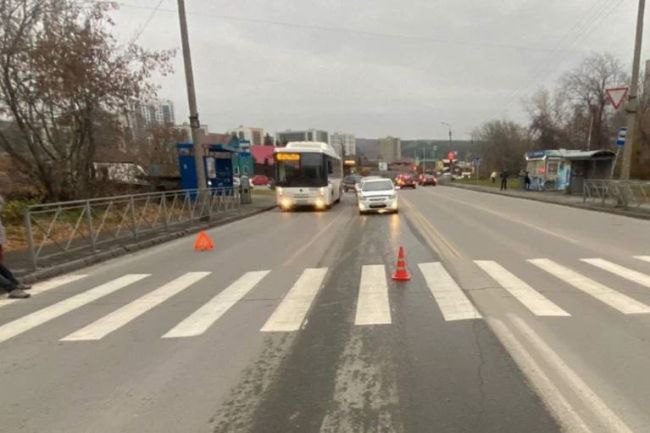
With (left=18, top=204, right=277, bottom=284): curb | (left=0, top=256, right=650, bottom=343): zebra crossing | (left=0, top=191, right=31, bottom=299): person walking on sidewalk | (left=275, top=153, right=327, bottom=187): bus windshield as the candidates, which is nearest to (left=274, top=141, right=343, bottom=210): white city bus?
(left=275, top=153, right=327, bottom=187): bus windshield

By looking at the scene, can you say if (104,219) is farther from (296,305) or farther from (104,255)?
(296,305)

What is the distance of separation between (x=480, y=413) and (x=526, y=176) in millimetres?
38402

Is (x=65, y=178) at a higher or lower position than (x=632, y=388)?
higher

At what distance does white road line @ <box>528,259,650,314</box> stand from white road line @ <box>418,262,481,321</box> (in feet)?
5.88

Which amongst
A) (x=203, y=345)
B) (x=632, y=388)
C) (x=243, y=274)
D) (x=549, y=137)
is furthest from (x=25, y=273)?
(x=549, y=137)

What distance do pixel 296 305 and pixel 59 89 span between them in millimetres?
14145

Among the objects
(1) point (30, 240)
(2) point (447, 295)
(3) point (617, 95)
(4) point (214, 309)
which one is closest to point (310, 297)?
(4) point (214, 309)

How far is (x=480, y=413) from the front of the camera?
11.0 ft

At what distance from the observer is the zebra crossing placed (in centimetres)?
560

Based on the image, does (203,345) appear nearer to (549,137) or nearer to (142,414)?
(142,414)

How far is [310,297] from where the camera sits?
22.0 feet

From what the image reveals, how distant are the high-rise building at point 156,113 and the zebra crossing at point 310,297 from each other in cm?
1236

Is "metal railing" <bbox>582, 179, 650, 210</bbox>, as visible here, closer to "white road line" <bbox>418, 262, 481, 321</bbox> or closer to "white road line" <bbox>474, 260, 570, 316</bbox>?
"white road line" <bbox>474, 260, 570, 316</bbox>

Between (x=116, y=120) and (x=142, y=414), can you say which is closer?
(x=142, y=414)
